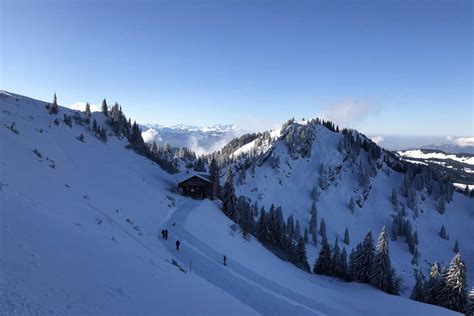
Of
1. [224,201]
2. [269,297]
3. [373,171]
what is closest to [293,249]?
[224,201]

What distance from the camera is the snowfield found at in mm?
12570

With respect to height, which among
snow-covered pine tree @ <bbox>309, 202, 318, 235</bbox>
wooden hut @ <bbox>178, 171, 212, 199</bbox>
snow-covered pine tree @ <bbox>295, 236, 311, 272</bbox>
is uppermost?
wooden hut @ <bbox>178, 171, 212, 199</bbox>

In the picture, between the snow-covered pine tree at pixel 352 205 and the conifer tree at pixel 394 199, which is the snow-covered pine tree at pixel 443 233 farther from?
the snow-covered pine tree at pixel 352 205

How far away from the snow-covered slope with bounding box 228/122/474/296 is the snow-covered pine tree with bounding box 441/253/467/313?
7409cm

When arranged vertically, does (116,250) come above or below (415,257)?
above

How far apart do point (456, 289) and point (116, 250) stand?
51913 millimetres

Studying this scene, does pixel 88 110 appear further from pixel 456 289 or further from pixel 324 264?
pixel 456 289

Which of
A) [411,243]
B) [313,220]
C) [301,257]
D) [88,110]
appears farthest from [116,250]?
[411,243]

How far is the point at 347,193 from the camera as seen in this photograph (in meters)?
169

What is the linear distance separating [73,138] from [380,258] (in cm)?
5942

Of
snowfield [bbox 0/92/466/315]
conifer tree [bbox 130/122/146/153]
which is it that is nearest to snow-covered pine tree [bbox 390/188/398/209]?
snowfield [bbox 0/92/466/315]

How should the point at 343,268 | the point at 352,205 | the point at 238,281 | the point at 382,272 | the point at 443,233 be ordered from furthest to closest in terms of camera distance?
the point at 352,205, the point at 443,233, the point at 343,268, the point at 382,272, the point at 238,281

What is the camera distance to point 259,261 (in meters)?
46.6

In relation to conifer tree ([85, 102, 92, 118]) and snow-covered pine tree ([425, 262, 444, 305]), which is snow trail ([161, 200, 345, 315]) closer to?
snow-covered pine tree ([425, 262, 444, 305])
